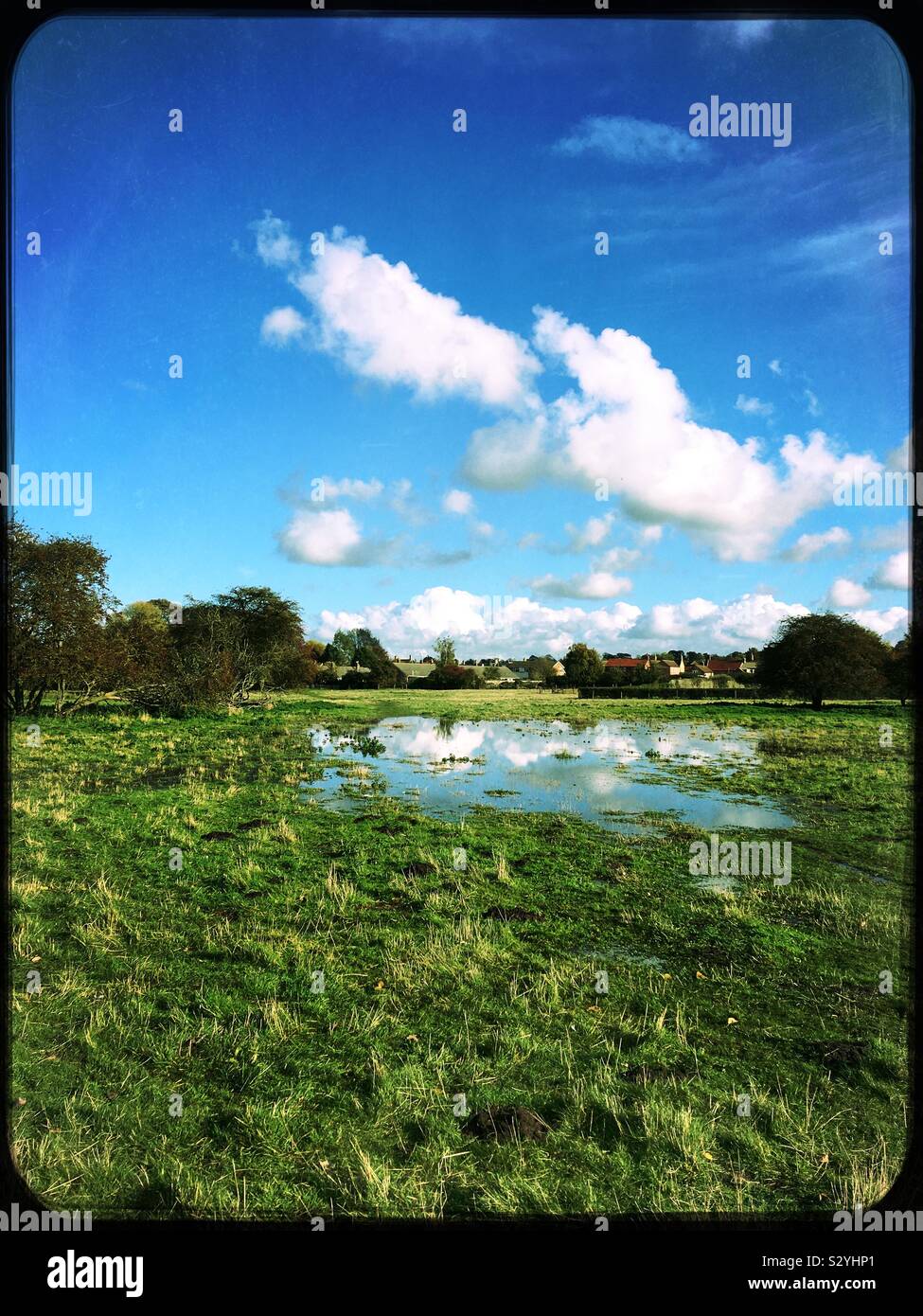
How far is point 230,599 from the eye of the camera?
1988 centimetres

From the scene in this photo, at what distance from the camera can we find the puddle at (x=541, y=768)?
30.4 feet

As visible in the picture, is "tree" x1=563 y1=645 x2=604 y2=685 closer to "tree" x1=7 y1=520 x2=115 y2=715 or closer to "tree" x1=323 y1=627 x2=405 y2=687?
"tree" x1=323 y1=627 x2=405 y2=687

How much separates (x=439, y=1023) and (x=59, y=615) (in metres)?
11.3

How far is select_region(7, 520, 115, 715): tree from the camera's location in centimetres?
1047

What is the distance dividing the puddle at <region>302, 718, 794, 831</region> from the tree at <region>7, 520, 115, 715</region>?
17.7 ft

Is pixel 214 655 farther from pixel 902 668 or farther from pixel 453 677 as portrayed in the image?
pixel 902 668

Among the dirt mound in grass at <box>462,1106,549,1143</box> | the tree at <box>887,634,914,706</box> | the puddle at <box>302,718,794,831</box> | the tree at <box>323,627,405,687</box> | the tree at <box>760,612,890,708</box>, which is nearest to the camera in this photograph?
the tree at <box>887,634,914,706</box>

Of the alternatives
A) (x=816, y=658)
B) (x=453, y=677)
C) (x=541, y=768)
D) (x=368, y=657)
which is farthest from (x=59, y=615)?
(x=816, y=658)

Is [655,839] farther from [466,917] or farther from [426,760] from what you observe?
[426,760]

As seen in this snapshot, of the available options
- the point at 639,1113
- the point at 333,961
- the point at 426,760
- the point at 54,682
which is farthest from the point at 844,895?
the point at 54,682

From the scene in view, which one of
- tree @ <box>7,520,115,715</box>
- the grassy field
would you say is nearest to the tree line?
tree @ <box>7,520,115,715</box>

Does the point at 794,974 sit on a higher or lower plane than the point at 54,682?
lower

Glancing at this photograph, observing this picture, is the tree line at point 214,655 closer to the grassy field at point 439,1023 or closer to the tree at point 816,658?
the tree at point 816,658
